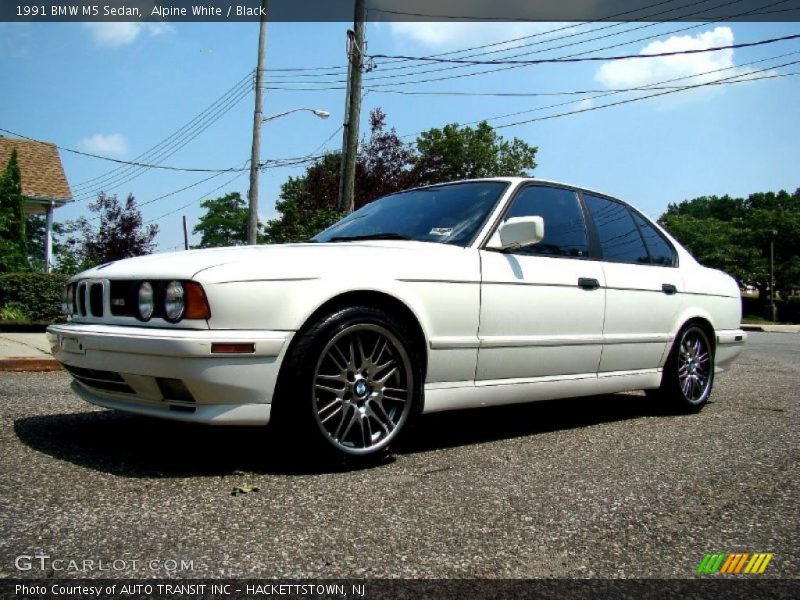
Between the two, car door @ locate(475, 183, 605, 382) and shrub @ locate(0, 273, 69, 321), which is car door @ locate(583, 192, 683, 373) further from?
shrub @ locate(0, 273, 69, 321)

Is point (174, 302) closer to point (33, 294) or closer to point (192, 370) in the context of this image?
point (192, 370)

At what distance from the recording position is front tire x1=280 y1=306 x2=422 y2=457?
2953mm

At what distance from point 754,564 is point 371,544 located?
1198 millimetres

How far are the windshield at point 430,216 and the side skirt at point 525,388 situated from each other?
2.61ft

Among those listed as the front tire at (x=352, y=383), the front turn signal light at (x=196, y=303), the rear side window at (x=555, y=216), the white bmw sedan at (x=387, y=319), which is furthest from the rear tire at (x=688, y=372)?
the front turn signal light at (x=196, y=303)

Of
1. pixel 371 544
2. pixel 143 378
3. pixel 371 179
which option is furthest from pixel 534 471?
pixel 371 179

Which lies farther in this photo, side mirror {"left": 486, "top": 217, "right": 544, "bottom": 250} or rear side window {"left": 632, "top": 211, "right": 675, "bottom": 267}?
rear side window {"left": 632, "top": 211, "right": 675, "bottom": 267}

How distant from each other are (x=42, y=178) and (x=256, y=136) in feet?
21.6

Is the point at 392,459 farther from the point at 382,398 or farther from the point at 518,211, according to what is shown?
the point at 518,211

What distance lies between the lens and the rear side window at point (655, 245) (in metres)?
5.07

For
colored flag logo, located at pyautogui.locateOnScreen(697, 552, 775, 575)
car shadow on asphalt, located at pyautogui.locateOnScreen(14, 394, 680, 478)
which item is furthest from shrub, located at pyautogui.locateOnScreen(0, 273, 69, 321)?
colored flag logo, located at pyautogui.locateOnScreen(697, 552, 775, 575)

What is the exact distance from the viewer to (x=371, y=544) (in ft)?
7.15

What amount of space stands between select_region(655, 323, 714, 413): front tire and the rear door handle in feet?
1.07

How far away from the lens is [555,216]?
436cm
